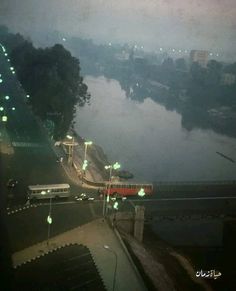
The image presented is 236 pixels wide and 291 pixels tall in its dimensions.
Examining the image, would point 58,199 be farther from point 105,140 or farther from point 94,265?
point 105,140

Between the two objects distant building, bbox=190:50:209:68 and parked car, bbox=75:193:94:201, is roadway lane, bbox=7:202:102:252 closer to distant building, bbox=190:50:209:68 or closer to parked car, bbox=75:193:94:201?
parked car, bbox=75:193:94:201

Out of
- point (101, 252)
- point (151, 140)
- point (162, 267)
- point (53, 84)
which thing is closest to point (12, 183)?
point (101, 252)

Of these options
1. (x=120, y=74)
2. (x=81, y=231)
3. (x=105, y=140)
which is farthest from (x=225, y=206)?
(x=120, y=74)

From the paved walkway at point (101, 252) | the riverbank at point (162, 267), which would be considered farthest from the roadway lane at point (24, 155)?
the riverbank at point (162, 267)

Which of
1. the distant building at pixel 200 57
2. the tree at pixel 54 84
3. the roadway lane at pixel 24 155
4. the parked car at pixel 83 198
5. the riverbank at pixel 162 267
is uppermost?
the distant building at pixel 200 57

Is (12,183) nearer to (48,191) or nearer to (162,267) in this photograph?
(48,191)

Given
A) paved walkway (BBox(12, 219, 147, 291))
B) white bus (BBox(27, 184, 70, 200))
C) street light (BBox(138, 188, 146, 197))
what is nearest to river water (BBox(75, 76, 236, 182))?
street light (BBox(138, 188, 146, 197))

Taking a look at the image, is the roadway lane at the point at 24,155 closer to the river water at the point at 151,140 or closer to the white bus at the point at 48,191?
the white bus at the point at 48,191
